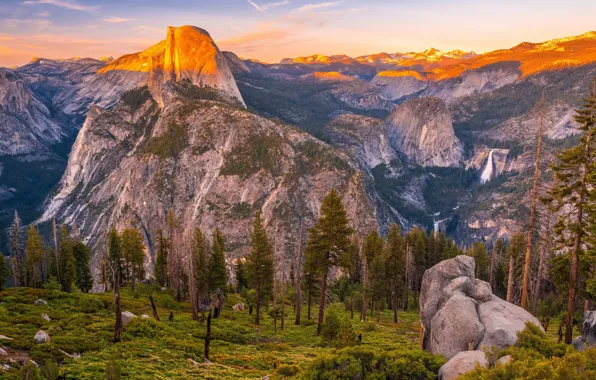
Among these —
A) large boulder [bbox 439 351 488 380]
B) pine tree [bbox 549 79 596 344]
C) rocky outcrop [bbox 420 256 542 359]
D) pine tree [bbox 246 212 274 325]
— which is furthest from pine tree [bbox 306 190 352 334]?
large boulder [bbox 439 351 488 380]

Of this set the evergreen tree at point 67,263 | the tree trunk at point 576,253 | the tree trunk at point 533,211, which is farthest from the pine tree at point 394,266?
the evergreen tree at point 67,263

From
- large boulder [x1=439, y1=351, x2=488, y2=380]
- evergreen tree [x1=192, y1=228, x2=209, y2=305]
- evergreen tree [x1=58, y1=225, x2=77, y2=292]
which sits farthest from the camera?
evergreen tree [x1=58, y1=225, x2=77, y2=292]

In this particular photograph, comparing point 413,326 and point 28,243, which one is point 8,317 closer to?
point 28,243

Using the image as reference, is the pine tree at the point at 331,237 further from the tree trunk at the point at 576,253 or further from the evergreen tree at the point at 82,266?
the evergreen tree at the point at 82,266

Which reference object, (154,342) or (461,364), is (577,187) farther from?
(154,342)

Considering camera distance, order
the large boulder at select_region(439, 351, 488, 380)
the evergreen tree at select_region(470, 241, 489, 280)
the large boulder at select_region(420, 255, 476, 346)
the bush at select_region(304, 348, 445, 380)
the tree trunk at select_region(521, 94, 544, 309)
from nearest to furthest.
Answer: the large boulder at select_region(439, 351, 488, 380)
the bush at select_region(304, 348, 445, 380)
the large boulder at select_region(420, 255, 476, 346)
the tree trunk at select_region(521, 94, 544, 309)
the evergreen tree at select_region(470, 241, 489, 280)

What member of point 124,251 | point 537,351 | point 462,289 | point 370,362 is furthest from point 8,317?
point 124,251

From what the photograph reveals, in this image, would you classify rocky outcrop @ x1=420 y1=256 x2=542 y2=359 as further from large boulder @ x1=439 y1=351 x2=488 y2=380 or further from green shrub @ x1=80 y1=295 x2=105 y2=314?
green shrub @ x1=80 y1=295 x2=105 y2=314

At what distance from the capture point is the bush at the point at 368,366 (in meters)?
18.8

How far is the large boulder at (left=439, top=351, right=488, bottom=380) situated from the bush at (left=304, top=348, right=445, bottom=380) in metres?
0.53

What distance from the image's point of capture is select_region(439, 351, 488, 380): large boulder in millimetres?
18453

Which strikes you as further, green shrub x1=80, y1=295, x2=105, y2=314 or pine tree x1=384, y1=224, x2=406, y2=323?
pine tree x1=384, y1=224, x2=406, y2=323

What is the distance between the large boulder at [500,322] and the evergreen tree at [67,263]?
220ft

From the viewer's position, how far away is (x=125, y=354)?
27.5 meters
